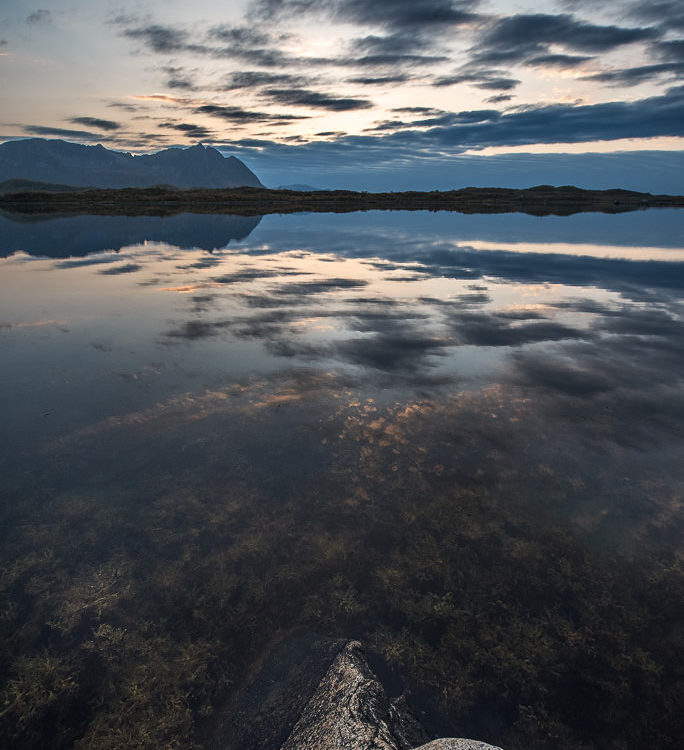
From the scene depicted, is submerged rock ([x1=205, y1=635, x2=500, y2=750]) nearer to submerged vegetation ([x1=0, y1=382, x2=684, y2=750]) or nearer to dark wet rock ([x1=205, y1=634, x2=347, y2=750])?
dark wet rock ([x1=205, y1=634, x2=347, y2=750])

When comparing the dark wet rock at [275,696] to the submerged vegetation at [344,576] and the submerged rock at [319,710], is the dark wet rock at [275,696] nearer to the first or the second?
the submerged rock at [319,710]

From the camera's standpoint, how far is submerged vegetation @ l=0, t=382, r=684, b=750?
4832mm

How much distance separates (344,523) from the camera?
738 centimetres

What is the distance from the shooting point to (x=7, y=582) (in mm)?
6113

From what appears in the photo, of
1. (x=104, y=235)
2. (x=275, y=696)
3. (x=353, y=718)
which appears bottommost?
(x=104, y=235)

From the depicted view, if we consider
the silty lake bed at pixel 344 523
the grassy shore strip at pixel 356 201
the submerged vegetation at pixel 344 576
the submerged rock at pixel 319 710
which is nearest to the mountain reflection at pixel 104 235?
the silty lake bed at pixel 344 523

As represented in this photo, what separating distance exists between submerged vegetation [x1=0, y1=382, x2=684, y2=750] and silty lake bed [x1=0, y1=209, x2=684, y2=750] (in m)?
0.03

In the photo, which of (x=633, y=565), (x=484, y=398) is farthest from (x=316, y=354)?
(x=633, y=565)

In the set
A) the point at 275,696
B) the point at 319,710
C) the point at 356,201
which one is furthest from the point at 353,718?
the point at 356,201

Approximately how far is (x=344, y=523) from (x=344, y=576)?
107 cm

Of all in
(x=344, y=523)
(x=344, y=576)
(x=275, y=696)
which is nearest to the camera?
(x=275, y=696)

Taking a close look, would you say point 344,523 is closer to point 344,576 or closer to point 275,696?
point 344,576

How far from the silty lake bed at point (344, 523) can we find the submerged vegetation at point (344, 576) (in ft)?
0.10

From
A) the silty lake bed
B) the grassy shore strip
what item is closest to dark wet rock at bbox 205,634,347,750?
the silty lake bed
